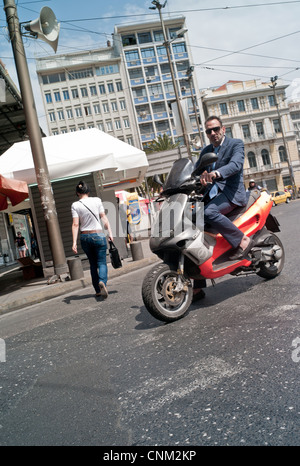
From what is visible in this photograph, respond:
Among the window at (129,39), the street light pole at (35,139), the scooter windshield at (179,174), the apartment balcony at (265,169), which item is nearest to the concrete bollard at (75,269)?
the street light pole at (35,139)

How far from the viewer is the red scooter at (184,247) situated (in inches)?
143

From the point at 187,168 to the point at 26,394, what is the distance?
2.46 m

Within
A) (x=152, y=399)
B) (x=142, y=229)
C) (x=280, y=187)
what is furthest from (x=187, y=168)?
(x=280, y=187)

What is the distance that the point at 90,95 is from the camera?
68.9 metres

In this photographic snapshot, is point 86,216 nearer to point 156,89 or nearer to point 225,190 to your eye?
point 225,190

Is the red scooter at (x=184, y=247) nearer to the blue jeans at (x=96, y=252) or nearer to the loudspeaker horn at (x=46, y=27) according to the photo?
the blue jeans at (x=96, y=252)

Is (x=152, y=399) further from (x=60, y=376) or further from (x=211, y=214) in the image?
(x=211, y=214)

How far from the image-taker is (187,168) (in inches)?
157

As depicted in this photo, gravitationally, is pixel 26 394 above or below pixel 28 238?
below

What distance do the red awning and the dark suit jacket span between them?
4.56 metres

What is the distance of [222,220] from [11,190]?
5068mm

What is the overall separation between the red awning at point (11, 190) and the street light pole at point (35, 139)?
0.47 m

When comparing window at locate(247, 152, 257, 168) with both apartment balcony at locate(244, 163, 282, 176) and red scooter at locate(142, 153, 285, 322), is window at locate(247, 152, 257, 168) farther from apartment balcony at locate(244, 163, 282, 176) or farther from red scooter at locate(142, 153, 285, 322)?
red scooter at locate(142, 153, 285, 322)

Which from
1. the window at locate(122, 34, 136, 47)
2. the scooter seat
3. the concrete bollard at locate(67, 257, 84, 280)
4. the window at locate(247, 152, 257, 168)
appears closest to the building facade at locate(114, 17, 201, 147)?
the window at locate(122, 34, 136, 47)
